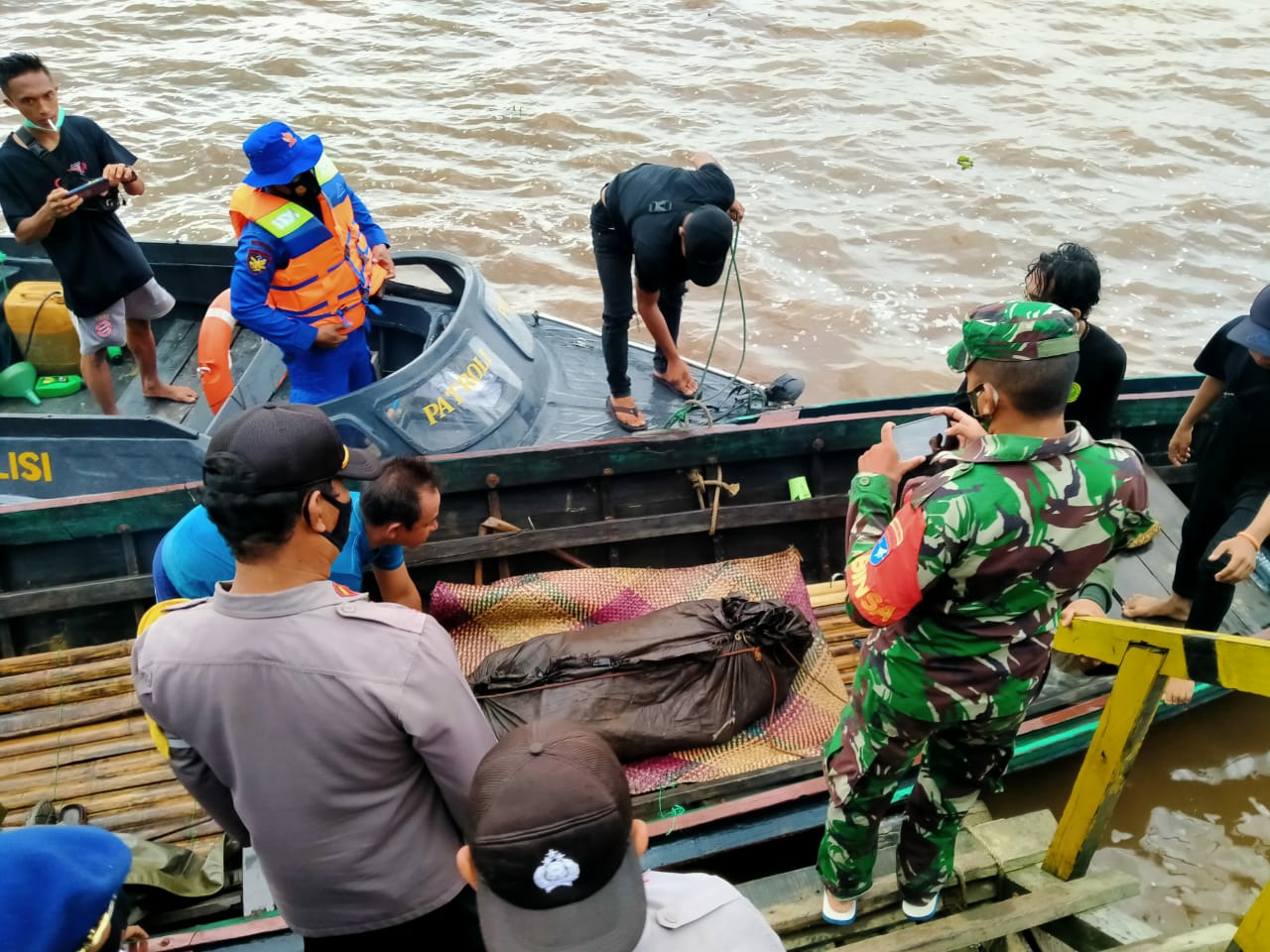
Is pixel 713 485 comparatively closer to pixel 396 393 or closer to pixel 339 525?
pixel 396 393

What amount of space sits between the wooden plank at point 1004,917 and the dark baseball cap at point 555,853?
48.0 inches

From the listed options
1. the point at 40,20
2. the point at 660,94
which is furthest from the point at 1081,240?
the point at 40,20

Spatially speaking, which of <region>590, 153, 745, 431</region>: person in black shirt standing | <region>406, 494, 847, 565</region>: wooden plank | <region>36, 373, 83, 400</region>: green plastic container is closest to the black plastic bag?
<region>406, 494, 847, 565</region>: wooden plank

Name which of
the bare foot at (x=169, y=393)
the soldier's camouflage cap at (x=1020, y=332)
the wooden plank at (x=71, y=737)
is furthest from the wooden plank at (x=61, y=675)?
the soldier's camouflage cap at (x=1020, y=332)

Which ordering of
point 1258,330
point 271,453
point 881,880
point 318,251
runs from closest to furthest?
point 271,453, point 881,880, point 1258,330, point 318,251

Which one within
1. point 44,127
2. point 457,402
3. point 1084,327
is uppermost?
point 44,127

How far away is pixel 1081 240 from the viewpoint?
360 inches

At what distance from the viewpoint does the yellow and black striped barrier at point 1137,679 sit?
1817 millimetres

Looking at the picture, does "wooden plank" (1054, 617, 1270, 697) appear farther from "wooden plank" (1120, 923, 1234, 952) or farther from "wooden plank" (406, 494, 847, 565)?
"wooden plank" (406, 494, 847, 565)

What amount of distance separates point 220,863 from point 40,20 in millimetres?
15278

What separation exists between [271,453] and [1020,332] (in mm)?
1408

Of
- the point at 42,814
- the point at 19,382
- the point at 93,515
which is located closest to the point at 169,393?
the point at 19,382

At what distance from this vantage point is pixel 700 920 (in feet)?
4.41

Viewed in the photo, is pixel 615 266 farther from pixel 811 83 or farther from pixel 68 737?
pixel 811 83
